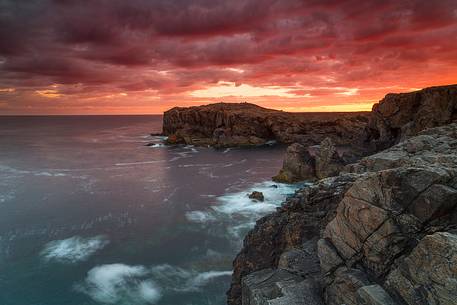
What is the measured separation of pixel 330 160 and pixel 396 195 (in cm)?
4704

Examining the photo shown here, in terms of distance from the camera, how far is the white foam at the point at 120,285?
2658cm

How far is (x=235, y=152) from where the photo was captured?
353 ft

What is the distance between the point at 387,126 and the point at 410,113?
186 inches

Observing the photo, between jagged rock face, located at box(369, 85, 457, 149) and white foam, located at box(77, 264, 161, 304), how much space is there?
4306 cm

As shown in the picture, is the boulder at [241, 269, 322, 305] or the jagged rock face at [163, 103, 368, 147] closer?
the boulder at [241, 269, 322, 305]

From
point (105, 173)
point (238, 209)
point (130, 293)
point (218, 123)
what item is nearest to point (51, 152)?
point (105, 173)

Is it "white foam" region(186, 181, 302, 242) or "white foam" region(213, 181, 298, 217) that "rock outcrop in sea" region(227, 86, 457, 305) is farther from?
"white foam" region(213, 181, 298, 217)

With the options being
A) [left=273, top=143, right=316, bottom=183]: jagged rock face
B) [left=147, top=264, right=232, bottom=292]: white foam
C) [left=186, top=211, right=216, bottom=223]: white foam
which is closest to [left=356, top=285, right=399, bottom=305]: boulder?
[left=147, top=264, right=232, bottom=292]: white foam

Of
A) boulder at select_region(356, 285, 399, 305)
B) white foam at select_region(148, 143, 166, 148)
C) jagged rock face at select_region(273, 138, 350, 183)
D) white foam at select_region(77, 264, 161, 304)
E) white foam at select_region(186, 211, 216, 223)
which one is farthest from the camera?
white foam at select_region(148, 143, 166, 148)

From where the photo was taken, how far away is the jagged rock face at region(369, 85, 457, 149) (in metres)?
49.8

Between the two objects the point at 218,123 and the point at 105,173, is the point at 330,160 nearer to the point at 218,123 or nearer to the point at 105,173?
the point at 105,173

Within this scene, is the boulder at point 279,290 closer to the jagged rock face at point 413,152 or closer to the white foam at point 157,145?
the jagged rock face at point 413,152

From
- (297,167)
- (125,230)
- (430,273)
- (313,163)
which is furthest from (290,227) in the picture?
(313,163)

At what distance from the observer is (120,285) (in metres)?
28.3
